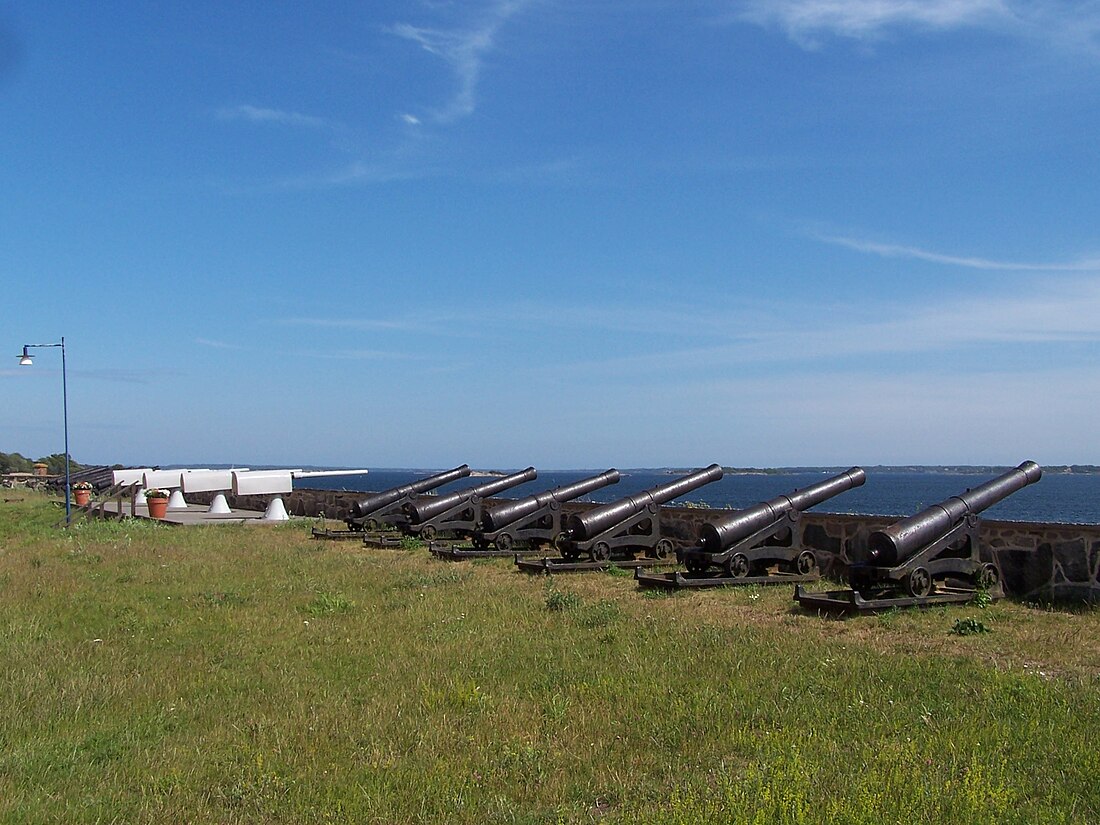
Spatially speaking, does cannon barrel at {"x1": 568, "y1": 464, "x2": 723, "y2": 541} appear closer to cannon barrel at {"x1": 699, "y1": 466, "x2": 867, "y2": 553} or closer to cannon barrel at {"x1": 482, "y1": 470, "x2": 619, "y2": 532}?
cannon barrel at {"x1": 482, "y1": 470, "x2": 619, "y2": 532}

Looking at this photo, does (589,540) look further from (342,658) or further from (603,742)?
(603,742)

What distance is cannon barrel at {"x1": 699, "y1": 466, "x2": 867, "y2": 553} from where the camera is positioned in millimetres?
14086

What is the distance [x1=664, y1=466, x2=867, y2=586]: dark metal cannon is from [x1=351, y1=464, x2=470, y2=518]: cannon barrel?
1088 cm

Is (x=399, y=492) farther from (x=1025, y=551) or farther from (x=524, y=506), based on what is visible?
(x=1025, y=551)

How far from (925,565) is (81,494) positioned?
32063 millimetres

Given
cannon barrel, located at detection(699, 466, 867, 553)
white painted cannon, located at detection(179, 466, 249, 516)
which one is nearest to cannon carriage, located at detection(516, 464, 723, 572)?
cannon barrel, located at detection(699, 466, 867, 553)

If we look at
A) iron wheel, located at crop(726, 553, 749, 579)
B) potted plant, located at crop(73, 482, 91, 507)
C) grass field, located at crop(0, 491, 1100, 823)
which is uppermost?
potted plant, located at crop(73, 482, 91, 507)

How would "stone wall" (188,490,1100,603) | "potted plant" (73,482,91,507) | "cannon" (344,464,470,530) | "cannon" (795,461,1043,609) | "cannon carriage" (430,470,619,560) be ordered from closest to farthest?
"stone wall" (188,490,1100,603)
"cannon" (795,461,1043,609)
"cannon carriage" (430,470,619,560)
"cannon" (344,464,470,530)
"potted plant" (73,482,91,507)

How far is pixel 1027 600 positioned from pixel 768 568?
156 inches

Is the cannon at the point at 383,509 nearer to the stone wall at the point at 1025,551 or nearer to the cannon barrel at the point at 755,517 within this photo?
the cannon barrel at the point at 755,517

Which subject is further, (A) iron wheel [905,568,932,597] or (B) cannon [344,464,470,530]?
(B) cannon [344,464,470,530]

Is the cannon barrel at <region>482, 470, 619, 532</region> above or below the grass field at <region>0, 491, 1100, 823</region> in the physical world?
above

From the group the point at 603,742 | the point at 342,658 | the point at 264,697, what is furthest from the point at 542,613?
the point at 603,742

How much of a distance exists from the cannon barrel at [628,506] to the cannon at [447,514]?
4.79 meters
